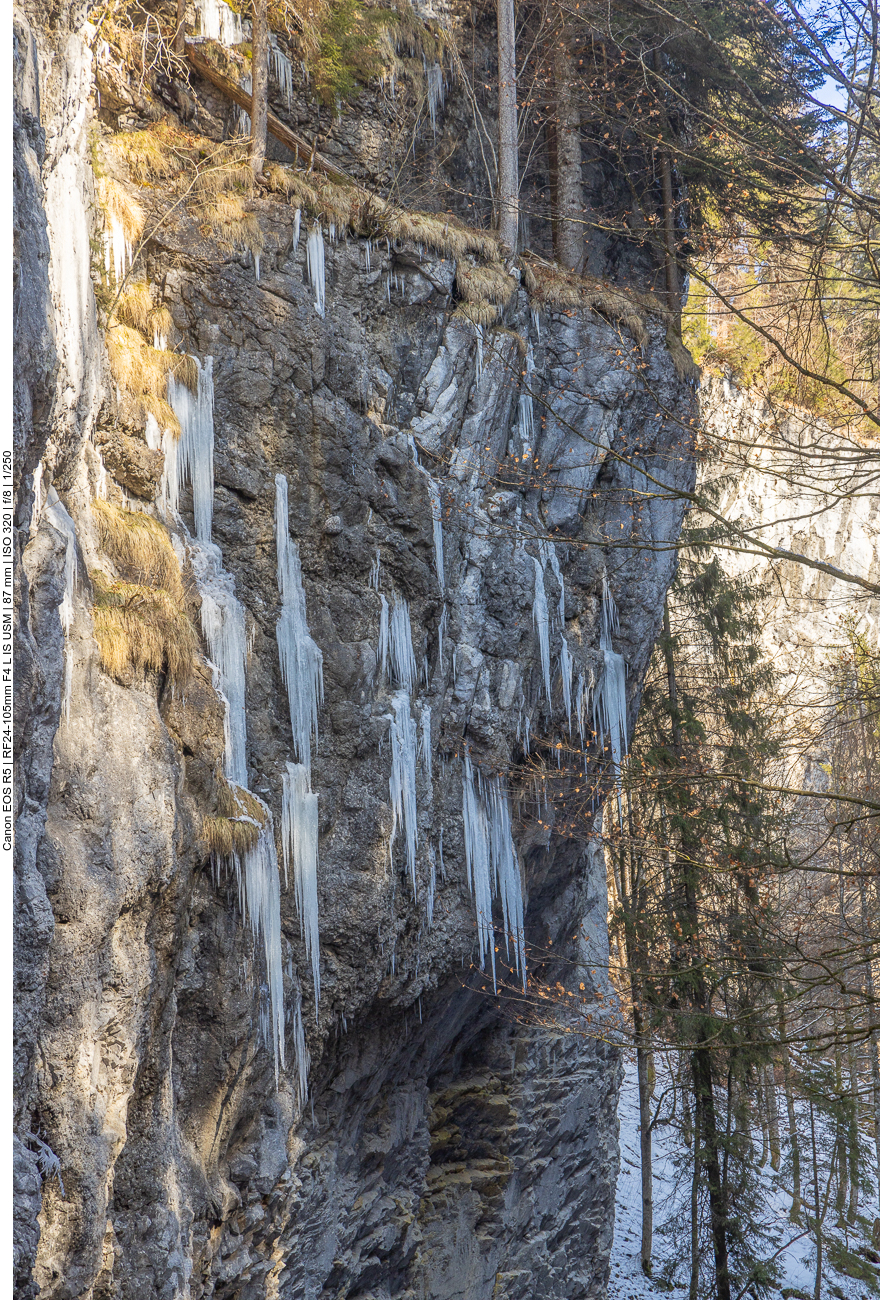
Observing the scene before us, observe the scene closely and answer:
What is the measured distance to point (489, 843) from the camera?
367 inches

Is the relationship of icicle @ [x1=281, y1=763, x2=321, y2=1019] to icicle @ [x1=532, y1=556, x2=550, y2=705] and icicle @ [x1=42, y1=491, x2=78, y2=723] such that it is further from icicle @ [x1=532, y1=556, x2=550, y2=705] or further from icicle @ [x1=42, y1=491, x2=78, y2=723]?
icicle @ [x1=532, y1=556, x2=550, y2=705]

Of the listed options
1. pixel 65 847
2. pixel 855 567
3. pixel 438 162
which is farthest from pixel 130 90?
pixel 855 567

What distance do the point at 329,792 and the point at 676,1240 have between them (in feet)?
28.5

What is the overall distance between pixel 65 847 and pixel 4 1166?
1590mm

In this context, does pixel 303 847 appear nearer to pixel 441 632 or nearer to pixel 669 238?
pixel 441 632

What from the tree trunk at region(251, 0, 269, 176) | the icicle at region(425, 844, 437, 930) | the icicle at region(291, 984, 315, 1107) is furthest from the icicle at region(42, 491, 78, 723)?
the tree trunk at region(251, 0, 269, 176)

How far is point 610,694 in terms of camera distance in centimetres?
1073

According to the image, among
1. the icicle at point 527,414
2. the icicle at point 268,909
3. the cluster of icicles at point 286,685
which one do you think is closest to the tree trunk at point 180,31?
the cluster of icicles at point 286,685

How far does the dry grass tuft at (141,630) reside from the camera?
17.9ft

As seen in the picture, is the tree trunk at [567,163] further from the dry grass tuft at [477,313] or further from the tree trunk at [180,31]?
the tree trunk at [180,31]

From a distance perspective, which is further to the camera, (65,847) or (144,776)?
(144,776)

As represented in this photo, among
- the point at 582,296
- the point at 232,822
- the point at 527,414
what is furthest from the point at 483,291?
the point at 232,822

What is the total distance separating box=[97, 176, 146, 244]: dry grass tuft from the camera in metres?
7.05

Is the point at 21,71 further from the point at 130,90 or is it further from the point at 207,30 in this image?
the point at 207,30
